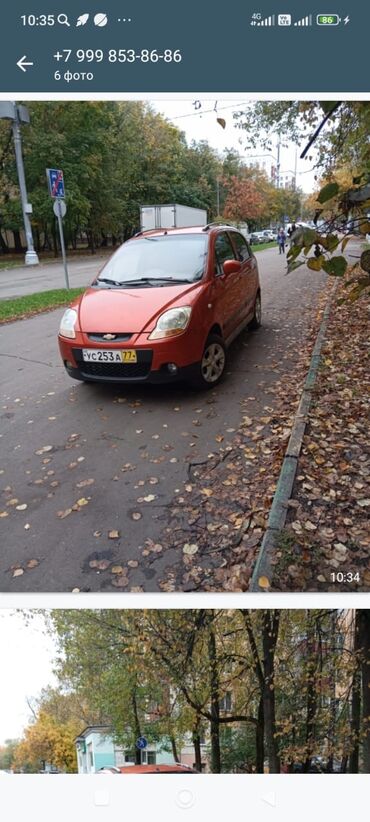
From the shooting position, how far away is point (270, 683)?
291cm

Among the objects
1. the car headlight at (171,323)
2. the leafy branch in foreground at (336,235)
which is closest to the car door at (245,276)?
the car headlight at (171,323)

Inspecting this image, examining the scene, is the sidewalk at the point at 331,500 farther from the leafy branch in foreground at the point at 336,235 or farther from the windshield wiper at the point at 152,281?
the windshield wiper at the point at 152,281

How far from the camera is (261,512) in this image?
2.70 meters

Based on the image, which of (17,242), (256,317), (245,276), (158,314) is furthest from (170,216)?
(17,242)

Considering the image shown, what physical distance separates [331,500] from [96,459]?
67.8 inches

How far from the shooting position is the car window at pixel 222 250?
202 inches

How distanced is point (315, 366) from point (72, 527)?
3.41 metres

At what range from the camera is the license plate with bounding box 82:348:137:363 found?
406cm

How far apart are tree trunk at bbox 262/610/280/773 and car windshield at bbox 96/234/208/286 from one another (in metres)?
3.37

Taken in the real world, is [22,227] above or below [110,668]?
above

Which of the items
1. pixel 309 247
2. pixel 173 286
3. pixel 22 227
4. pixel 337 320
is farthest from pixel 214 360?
pixel 22 227

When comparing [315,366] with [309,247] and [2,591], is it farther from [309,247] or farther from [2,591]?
[2,591]
